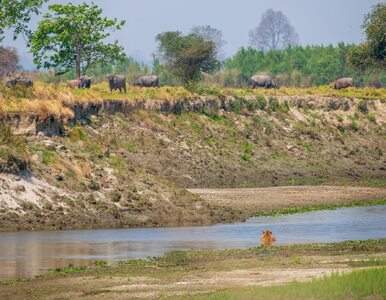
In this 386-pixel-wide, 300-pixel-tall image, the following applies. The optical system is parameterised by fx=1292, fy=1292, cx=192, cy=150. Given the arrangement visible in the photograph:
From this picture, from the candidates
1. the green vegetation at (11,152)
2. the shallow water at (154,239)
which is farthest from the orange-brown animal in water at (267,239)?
the green vegetation at (11,152)

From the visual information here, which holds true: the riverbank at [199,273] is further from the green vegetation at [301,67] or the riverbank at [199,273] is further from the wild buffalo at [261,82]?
the green vegetation at [301,67]

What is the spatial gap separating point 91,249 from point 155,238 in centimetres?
480

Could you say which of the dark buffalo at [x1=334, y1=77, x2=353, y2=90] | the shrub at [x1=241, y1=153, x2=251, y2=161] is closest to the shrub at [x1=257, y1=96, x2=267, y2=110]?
the shrub at [x1=241, y1=153, x2=251, y2=161]

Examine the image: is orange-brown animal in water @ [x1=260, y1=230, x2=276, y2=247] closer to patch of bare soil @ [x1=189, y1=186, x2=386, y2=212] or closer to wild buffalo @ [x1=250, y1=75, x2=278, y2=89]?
patch of bare soil @ [x1=189, y1=186, x2=386, y2=212]

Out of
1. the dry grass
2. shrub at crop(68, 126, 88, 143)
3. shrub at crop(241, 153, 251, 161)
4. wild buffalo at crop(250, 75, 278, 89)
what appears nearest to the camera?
the dry grass

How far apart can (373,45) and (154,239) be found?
6375 cm

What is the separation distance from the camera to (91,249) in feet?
144

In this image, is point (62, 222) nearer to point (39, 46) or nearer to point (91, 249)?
point (91, 249)

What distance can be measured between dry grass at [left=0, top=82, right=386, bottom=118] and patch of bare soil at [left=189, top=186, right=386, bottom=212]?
8234mm

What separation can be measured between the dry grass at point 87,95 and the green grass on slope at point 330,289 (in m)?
29.1

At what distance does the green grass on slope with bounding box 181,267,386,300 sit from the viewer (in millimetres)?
28609

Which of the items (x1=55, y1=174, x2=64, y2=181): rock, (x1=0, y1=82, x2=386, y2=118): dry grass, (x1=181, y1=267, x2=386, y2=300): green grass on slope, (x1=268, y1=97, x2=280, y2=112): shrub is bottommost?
(x1=181, y1=267, x2=386, y2=300): green grass on slope

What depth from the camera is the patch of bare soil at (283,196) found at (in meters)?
62.4

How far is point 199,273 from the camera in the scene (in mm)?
34969
